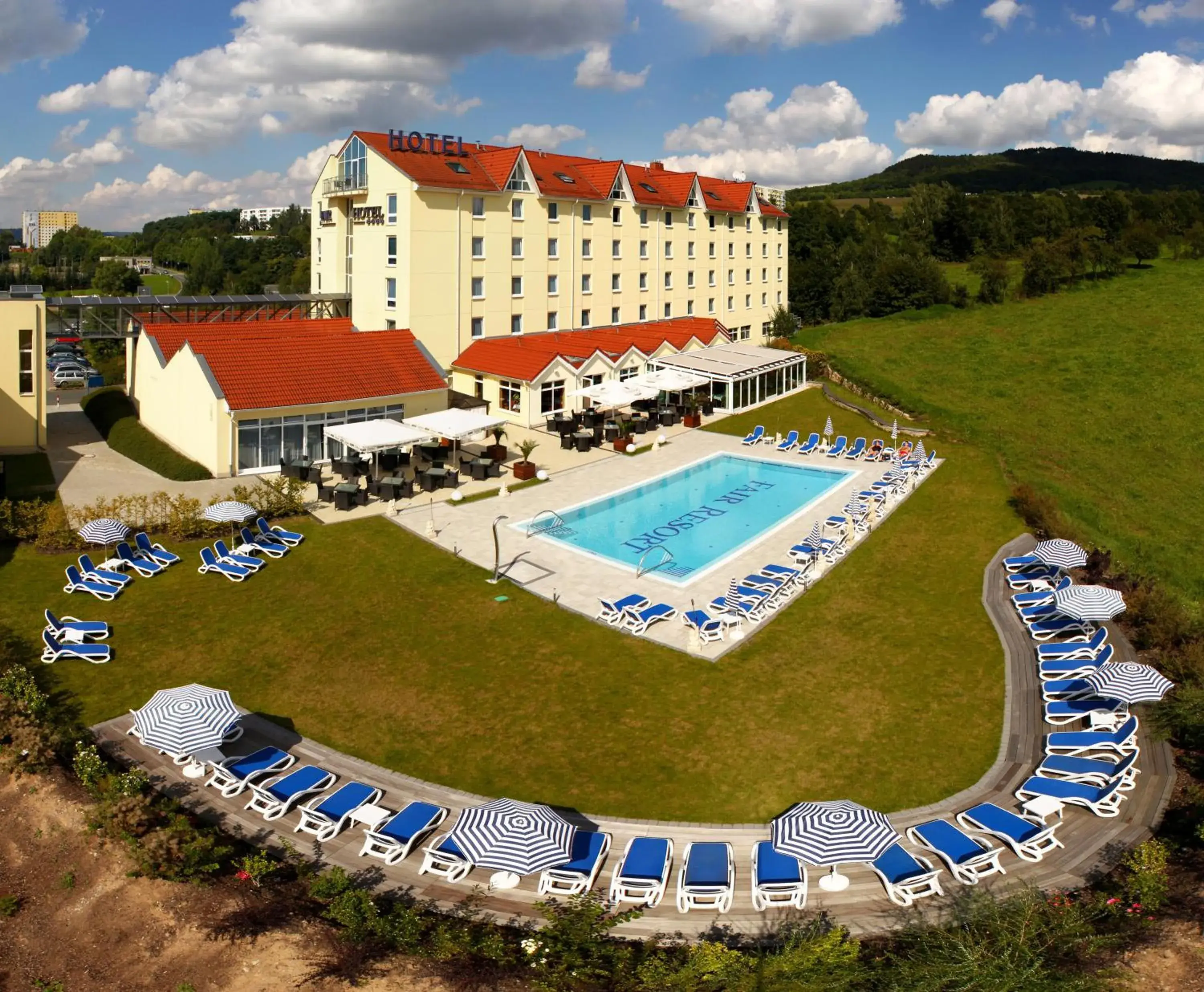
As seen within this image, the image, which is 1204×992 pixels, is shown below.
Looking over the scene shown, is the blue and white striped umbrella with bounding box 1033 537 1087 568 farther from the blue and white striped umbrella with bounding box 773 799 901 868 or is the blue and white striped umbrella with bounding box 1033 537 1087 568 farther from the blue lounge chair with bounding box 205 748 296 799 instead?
the blue lounge chair with bounding box 205 748 296 799

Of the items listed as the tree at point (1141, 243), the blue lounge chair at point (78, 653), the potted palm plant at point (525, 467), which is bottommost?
the blue lounge chair at point (78, 653)

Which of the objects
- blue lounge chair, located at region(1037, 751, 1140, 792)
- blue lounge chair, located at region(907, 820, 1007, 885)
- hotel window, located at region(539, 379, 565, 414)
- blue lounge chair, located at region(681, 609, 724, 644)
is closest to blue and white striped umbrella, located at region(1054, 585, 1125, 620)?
blue lounge chair, located at region(1037, 751, 1140, 792)

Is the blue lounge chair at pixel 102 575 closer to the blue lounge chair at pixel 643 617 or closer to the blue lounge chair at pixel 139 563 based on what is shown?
the blue lounge chair at pixel 139 563

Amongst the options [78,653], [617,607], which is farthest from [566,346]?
[78,653]

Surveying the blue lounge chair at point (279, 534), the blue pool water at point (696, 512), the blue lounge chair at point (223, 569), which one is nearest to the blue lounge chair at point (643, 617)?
the blue pool water at point (696, 512)

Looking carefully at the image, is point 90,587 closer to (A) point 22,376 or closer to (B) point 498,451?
(B) point 498,451

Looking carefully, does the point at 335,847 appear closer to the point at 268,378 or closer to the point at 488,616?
the point at 488,616
